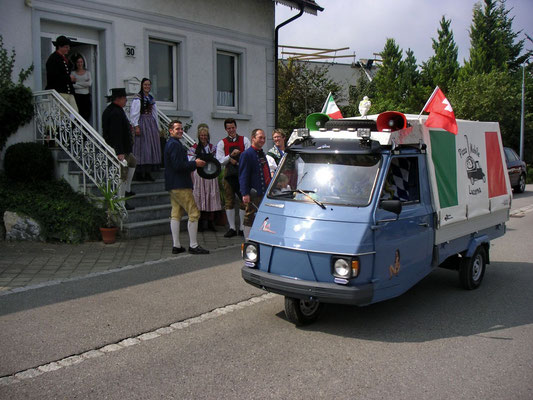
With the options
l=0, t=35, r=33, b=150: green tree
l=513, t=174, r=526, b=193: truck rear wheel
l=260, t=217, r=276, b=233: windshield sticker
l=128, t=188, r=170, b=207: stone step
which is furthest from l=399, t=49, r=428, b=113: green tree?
l=260, t=217, r=276, b=233: windshield sticker

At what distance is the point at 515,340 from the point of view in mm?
5059

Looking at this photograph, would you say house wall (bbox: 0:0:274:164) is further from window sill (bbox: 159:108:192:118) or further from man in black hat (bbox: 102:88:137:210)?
man in black hat (bbox: 102:88:137:210)

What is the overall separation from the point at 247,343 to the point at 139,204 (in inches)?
242

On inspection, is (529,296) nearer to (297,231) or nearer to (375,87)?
(297,231)

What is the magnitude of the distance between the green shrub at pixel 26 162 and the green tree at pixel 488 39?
3434 centimetres

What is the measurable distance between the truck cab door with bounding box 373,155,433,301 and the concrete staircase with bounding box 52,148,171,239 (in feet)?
17.9

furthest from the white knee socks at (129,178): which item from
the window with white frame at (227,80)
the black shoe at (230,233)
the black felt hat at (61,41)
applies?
the window with white frame at (227,80)

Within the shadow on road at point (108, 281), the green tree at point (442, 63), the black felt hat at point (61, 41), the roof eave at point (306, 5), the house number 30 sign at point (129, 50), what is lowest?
the shadow on road at point (108, 281)

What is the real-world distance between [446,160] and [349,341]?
2.55 metres

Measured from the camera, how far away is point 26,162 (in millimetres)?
9883

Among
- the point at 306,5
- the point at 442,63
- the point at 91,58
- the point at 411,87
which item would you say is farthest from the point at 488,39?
the point at 91,58

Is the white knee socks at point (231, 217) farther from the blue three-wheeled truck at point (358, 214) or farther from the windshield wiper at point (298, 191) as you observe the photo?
the windshield wiper at point (298, 191)

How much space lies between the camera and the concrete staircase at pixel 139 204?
9.77 meters

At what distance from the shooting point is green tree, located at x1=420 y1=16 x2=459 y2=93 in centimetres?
3869
